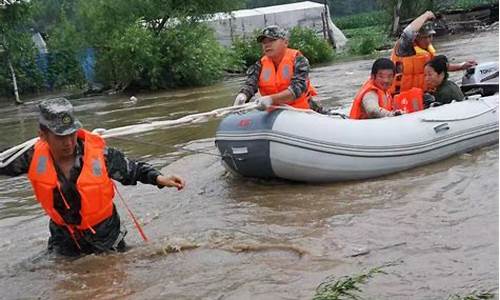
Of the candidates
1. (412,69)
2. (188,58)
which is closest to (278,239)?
(412,69)

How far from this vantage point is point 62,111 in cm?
405

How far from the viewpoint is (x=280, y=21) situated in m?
31.4

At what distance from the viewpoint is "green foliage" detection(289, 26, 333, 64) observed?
2612 cm

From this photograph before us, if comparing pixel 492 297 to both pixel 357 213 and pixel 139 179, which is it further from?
pixel 357 213

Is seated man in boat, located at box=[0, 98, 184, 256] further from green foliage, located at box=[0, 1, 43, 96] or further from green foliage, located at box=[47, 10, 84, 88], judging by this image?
green foliage, located at box=[47, 10, 84, 88]

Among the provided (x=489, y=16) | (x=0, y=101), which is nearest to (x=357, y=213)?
(x=0, y=101)

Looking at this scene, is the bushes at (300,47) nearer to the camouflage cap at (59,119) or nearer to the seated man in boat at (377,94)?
the seated man in boat at (377,94)

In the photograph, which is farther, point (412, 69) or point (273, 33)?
point (412, 69)

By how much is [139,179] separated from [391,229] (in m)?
1.72

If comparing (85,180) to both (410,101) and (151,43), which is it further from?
(151,43)

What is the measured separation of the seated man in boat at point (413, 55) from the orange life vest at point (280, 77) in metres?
1.32

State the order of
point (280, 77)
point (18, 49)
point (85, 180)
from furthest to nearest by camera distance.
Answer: point (18, 49), point (280, 77), point (85, 180)

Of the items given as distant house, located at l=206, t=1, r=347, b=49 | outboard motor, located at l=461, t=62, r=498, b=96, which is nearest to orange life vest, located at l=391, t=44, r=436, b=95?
outboard motor, located at l=461, t=62, r=498, b=96

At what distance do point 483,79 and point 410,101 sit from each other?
1.54 meters
